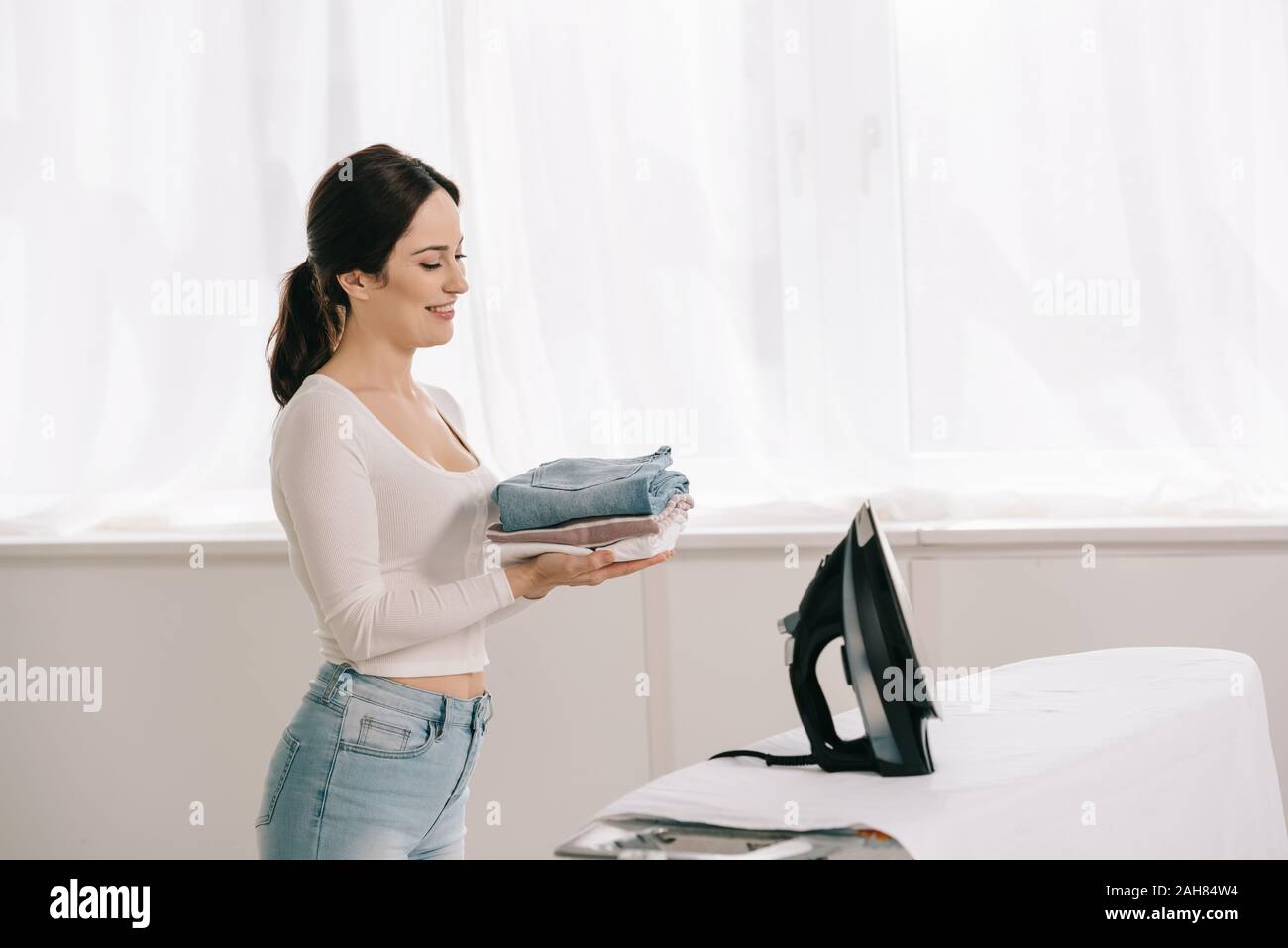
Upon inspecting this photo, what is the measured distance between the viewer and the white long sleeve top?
4.06ft

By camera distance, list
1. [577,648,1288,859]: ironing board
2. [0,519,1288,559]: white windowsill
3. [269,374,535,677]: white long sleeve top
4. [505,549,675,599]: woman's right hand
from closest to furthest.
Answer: [577,648,1288,859]: ironing board
[269,374,535,677]: white long sleeve top
[505,549,675,599]: woman's right hand
[0,519,1288,559]: white windowsill

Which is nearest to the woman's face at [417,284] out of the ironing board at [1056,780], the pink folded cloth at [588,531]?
the pink folded cloth at [588,531]

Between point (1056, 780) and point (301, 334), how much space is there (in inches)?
37.2

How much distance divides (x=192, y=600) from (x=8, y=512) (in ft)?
1.49

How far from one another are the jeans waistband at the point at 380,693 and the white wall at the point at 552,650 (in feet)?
3.34

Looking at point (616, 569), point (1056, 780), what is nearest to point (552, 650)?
point (616, 569)

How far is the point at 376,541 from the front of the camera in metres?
1.27

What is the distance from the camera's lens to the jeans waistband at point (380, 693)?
50.2 inches

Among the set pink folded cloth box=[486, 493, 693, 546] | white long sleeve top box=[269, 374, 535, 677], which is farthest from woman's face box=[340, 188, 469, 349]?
pink folded cloth box=[486, 493, 693, 546]

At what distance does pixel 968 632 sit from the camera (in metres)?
2.20

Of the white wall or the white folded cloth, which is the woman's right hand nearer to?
the white folded cloth

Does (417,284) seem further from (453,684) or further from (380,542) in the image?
(453,684)

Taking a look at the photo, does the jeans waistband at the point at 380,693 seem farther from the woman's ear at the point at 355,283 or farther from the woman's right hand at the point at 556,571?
the woman's ear at the point at 355,283
